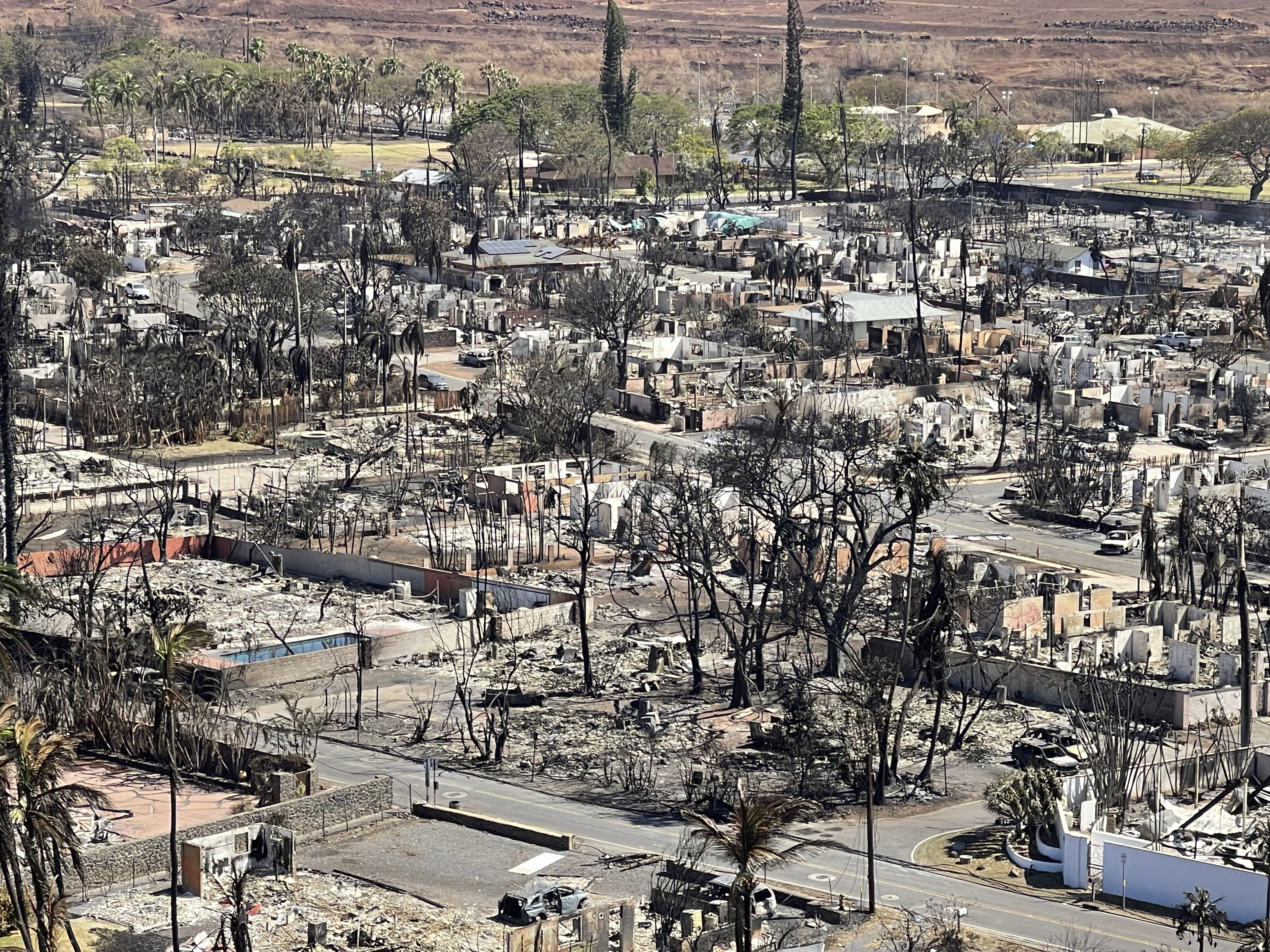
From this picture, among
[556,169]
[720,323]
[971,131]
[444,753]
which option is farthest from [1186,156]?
[444,753]

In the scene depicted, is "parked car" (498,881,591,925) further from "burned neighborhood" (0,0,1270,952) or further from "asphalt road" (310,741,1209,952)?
"asphalt road" (310,741,1209,952)

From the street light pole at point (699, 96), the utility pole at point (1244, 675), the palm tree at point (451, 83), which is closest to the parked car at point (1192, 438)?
the utility pole at point (1244, 675)

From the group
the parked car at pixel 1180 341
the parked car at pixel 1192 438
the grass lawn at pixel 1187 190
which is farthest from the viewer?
the grass lawn at pixel 1187 190

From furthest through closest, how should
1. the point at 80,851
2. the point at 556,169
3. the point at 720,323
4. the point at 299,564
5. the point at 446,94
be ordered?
1. the point at 446,94
2. the point at 556,169
3. the point at 720,323
4. the point at 299,564
5. the point at 80,851

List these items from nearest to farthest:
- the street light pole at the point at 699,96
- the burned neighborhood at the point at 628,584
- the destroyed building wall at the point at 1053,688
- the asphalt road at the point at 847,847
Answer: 1. the asphalt road at the point at 847,847
2. the burned neighborhood at the point at 628,584
3. the destroyed building wall at the point at 1053,688
4. the street light pole at the point at 699,96

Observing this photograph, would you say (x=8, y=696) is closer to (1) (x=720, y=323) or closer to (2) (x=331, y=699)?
(2) (x=331, y=699)

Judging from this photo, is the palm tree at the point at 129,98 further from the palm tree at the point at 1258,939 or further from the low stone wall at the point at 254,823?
the palm tree at the point at 1258,939

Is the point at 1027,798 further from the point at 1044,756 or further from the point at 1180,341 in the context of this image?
the point at 1180,341

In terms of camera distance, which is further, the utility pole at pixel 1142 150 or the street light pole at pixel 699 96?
the street light pole at pixel 699 96
